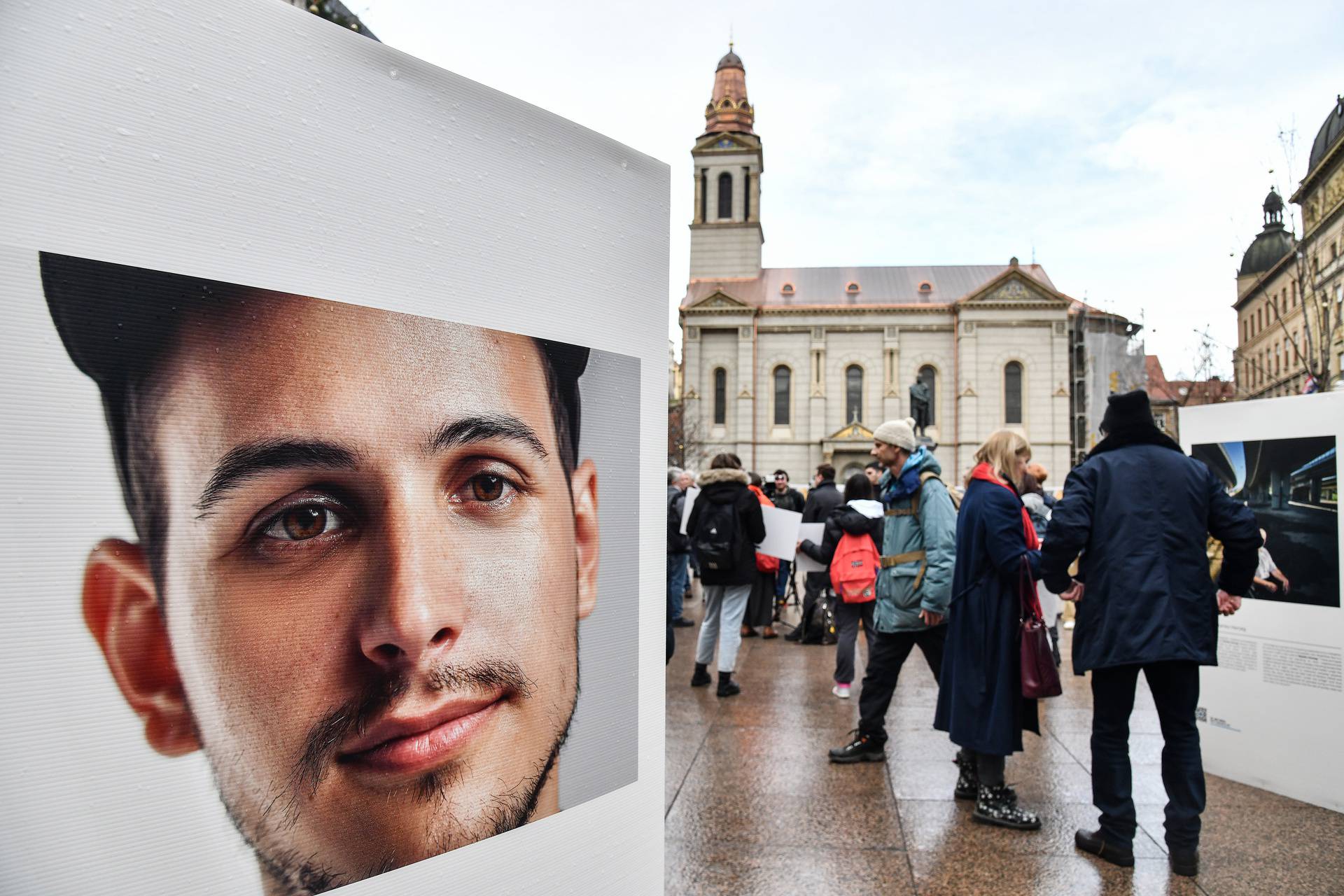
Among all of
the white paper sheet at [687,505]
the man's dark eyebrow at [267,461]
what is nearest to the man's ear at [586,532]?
the man's dark eyebrow at [267,461]

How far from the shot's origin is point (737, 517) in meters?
7.27

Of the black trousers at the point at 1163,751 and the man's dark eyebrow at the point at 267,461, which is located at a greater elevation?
the man's dark eyebrow at the point at 267,461

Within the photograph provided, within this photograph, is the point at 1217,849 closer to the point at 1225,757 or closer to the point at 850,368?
the point at 1225,757

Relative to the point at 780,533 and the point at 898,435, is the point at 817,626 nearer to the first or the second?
the point at 780,533

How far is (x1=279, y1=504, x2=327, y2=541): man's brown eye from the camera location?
1.85 m

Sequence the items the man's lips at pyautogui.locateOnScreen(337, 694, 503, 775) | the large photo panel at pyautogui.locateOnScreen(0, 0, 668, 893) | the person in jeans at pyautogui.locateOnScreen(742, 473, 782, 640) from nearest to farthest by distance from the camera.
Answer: the large photo panel at pyautogui.locateOnScreen(0, 0, 668, 893) → the man's lips at pyautogui.locateOnScreen(337, 694, 503, 775) → the person in jeans at pyautogui.locateOnScreen(742, 473, 782, 640)

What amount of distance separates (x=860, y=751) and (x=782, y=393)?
1832 inches

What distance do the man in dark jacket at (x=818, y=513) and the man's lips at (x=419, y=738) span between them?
732 cm

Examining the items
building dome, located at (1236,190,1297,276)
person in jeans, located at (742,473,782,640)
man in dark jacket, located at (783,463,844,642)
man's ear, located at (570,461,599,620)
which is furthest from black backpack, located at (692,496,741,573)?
building dome, located at (1236,190,1297,276)

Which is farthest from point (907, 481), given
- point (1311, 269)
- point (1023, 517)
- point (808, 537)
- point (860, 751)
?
point (1311, 269)

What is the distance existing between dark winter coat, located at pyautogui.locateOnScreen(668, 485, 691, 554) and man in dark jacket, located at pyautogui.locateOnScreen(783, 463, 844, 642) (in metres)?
1.52

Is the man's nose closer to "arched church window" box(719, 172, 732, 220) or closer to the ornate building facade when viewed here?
the ornate building facade

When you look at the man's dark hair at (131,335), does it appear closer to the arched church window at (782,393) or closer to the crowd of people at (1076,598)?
the crowd of people at (1076,598)

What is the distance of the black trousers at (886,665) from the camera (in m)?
5.08
